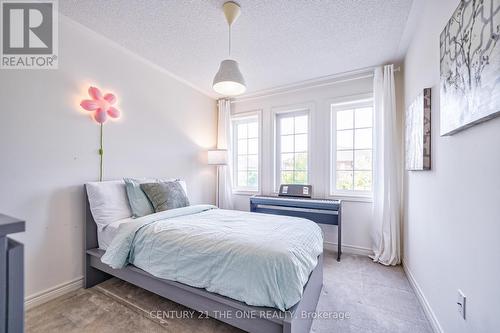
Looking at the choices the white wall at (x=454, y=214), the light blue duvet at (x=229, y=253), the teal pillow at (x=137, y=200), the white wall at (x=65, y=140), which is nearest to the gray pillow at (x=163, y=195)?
the teal pillow at (x=137, y=200)

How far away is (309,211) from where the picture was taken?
2.97 m

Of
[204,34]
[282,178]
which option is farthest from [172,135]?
[282,178]

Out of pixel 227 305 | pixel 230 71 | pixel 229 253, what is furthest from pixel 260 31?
pixel 227 305

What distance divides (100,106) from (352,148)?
3091 mm

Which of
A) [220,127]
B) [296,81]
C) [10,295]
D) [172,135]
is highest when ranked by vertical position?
[296,81]

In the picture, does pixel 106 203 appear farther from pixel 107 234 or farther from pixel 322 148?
pixel 322 148

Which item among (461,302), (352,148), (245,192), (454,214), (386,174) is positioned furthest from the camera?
(245,192)

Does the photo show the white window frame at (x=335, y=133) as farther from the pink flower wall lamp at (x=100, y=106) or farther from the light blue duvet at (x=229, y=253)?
the pink flower wall lamp at (x=100, y=106)

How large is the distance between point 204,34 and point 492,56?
211cm

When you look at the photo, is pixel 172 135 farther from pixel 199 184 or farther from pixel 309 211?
pixel 309 211

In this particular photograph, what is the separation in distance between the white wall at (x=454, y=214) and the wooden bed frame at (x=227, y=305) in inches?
32.1

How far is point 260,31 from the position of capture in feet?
7.02
